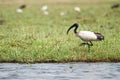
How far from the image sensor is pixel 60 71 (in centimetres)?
1448

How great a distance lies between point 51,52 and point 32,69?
67.9 inches

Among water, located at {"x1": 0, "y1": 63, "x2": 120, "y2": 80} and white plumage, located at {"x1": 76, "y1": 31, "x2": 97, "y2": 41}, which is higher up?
white plumage, located at {"x1": 76, "y1": 31, "x2": 97, "y2": 41}

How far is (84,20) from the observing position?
26.8 metres

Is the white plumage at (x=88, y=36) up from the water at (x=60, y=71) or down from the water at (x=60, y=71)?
up

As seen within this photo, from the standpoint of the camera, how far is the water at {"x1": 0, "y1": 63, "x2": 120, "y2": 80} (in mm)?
13430

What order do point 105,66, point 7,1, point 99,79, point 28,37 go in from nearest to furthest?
point 99,79 → point 105,66 → point 28,37 → point 7,1

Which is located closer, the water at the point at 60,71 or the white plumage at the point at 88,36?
the water at the point at 60,71

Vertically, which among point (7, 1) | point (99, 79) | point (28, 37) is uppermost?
point (7, 1)

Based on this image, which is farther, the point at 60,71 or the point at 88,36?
the point at 88,36

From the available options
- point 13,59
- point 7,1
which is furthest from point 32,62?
point 7,1

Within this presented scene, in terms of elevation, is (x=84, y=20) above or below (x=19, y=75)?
above

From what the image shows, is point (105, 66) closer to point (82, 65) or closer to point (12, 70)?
point (82, 65)

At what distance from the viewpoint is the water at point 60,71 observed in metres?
13.4

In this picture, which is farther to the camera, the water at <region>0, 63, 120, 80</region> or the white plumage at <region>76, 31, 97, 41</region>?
the white plumage at <region>76, 31, 97, 41</region>
